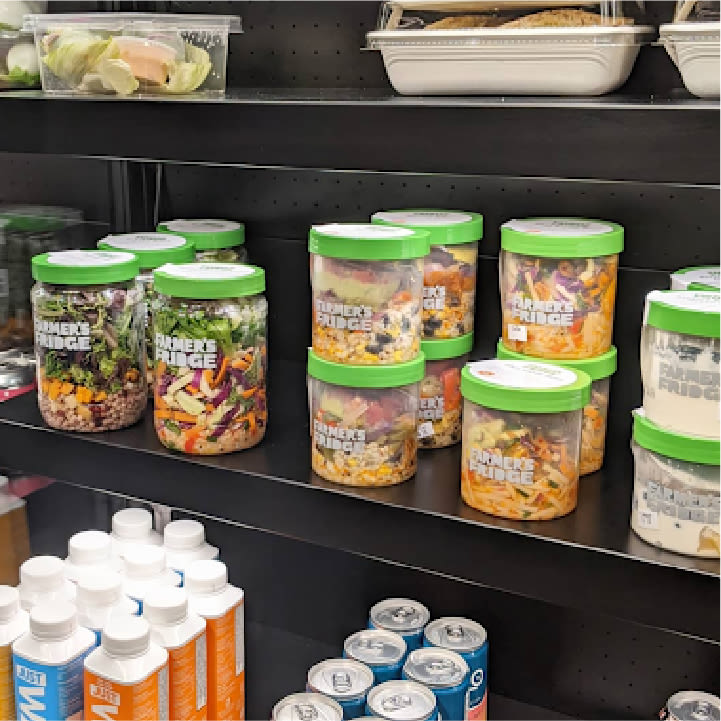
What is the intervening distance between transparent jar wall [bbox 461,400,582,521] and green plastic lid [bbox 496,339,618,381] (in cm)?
12

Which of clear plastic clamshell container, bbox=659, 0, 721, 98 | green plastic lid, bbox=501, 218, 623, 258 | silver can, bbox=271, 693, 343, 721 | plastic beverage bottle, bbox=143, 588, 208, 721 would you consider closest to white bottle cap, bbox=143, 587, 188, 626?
plastic beverage bottle, bbox=143, 588, 208, 721

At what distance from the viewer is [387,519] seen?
3.88 ft

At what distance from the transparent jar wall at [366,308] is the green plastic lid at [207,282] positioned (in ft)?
0.34

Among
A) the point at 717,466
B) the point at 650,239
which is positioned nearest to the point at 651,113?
the point at 717,466

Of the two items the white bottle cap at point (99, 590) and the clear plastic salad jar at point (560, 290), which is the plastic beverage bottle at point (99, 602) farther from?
the clear plastic salad jar at point (560, 290)

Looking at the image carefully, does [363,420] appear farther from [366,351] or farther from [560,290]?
[560,290]

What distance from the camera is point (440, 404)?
4.65 feet

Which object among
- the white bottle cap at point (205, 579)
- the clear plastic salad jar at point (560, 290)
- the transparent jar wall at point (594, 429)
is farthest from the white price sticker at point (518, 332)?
the white bottle cap at point (205, 579)

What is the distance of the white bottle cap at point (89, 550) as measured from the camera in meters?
1.68

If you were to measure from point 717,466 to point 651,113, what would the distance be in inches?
14.5

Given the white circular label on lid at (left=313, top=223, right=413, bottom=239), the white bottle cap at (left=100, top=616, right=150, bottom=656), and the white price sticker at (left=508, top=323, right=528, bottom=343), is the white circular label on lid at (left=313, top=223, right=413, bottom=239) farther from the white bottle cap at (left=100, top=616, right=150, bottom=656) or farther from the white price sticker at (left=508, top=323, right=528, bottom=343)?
the white bottle cap at (left=100, top=616, right=150, bottom=656)

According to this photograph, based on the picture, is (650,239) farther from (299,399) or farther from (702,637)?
(702,637)

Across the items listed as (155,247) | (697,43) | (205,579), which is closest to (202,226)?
(155,247)

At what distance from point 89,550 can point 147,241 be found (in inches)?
20.5
